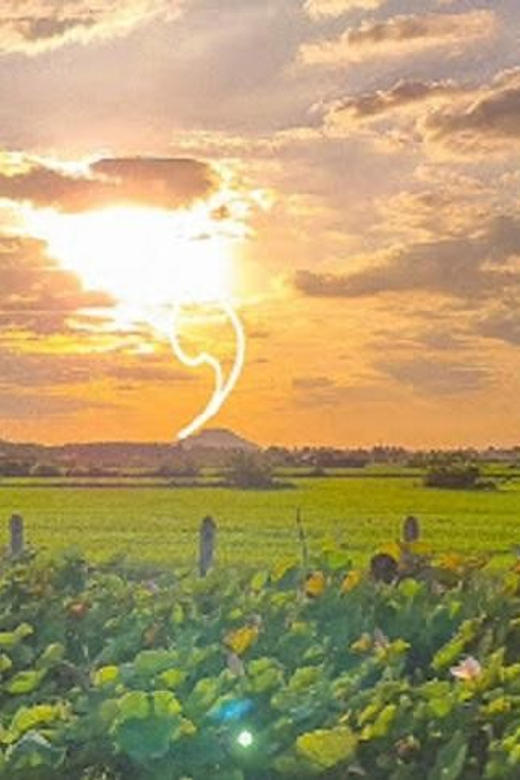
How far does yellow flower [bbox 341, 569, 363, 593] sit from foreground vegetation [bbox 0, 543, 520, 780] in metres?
A: 0.02

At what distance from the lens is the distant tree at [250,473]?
216 feet

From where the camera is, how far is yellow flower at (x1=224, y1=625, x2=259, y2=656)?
11.8ft

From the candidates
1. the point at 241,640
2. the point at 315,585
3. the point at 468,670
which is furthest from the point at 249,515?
the point at 468,670

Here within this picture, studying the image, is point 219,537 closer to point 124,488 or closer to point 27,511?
point 27,511

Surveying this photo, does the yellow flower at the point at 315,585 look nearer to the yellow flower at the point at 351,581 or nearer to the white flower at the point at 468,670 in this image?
the yellow flower at the point at 351,581

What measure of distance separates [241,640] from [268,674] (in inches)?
18.7

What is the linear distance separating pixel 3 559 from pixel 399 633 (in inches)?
70.1

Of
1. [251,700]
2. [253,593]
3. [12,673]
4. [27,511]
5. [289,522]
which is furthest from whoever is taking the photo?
[27,511]

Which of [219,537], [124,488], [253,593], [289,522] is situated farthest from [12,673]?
[124,488]

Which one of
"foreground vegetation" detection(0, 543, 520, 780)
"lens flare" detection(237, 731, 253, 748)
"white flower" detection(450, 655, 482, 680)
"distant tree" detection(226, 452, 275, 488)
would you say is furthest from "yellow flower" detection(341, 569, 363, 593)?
"distant tree" detection(226, 452, 275, 488)

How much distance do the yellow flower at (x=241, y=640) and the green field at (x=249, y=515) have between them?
70.8ft

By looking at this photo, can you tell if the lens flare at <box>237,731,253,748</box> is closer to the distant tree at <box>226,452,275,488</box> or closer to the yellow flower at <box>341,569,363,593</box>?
the yellow flower at <box>341,569,363,593</box>

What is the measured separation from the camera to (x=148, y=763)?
113 inches

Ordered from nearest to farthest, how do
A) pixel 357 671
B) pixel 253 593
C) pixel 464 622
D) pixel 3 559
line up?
1. pixel 357 671
2. pixel 464 622
3. pixel 253 593
4. pixel 3 559
